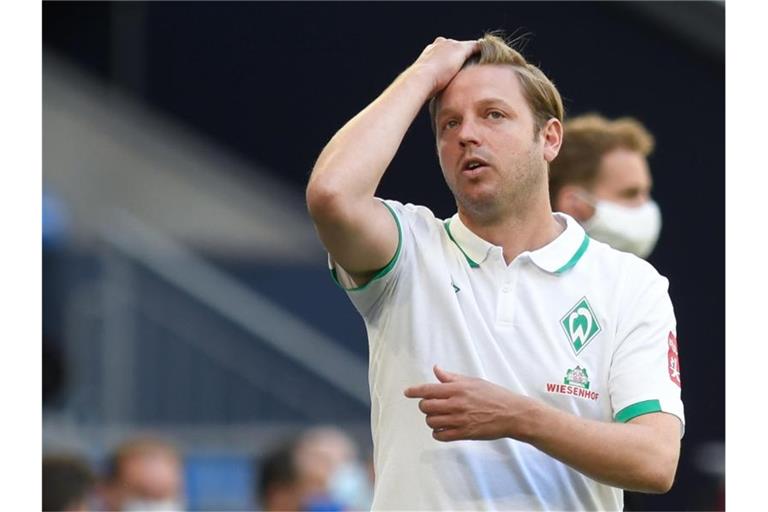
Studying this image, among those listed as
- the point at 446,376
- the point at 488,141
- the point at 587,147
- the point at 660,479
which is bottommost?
the point at 660,479

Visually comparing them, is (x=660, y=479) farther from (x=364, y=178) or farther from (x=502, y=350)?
(x=364, y=178)

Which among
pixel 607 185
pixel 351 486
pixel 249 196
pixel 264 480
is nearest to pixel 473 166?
pixel 607 185

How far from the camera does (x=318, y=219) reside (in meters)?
3.01

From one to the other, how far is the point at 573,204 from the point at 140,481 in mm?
3363

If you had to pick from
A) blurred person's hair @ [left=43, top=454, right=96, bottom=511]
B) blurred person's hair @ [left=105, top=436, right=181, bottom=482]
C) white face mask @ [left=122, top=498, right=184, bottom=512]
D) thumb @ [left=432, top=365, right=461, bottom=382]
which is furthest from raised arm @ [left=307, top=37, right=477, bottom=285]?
blurred person's hair @ [left=105, top=436, right=181, bottom=482]

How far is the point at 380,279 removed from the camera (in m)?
3.15

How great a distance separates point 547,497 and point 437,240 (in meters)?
0.65

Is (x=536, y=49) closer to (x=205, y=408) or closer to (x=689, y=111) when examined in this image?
(x=689, y=111)

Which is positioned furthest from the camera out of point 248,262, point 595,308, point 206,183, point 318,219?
point 206,183

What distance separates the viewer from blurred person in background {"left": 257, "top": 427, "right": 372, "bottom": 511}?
6.63 metres

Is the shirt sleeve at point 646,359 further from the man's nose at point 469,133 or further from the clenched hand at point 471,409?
the man's nose at point 469,133

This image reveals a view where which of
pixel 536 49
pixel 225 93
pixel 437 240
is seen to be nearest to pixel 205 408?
pixel 225 93

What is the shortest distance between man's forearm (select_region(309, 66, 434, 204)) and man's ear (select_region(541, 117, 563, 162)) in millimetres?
318

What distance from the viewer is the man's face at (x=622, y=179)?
4.59m
